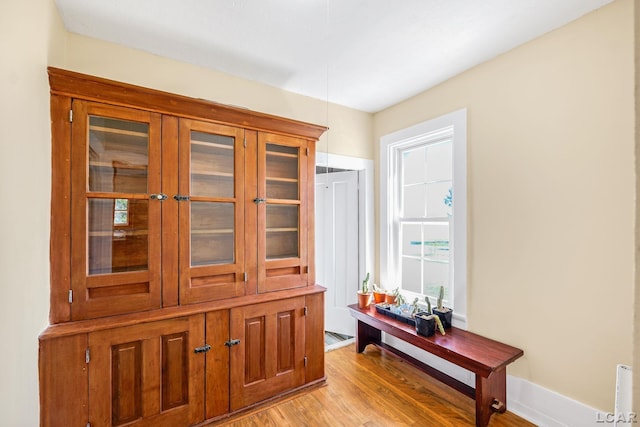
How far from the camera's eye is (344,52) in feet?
6.70

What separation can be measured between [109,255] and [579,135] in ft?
9.47

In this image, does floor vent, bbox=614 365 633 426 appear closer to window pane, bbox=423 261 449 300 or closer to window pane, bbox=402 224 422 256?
window pane, bbox=423 261 449 300

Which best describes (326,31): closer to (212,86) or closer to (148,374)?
(212,86)

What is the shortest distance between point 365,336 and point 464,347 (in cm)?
111

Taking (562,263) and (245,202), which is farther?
(245,202)

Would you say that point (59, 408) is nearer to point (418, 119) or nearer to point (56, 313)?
point (56, 313)

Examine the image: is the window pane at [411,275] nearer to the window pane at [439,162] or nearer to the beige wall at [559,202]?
the beige wall at [559,202]

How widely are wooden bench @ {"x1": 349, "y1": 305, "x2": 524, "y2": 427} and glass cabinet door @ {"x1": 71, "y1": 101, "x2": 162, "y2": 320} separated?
73.2 inches

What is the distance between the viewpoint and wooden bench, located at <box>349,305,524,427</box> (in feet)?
5.95

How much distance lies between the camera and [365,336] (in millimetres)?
2898

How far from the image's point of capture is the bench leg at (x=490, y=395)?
181 centimetres

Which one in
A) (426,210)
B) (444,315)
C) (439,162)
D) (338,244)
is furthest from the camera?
(338,244)

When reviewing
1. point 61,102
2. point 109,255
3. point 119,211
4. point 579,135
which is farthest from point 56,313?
point 579,135

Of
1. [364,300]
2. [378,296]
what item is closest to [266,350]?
[364,300]
